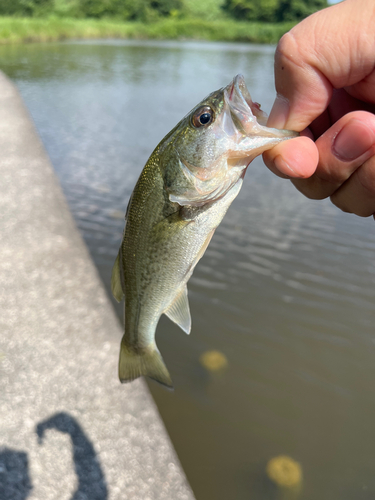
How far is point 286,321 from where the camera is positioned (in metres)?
5.02

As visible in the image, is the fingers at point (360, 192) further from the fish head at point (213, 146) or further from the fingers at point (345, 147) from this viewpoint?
the fish head at point (213, 146)

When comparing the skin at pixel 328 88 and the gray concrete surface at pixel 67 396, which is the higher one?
the skin at pixel 328 88

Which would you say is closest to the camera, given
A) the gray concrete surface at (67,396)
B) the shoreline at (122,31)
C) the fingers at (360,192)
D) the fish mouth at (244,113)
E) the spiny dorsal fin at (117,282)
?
the fish mouth at (244,113)

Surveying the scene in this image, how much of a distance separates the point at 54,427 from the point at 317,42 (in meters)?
2.81

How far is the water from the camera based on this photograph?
11.2ft

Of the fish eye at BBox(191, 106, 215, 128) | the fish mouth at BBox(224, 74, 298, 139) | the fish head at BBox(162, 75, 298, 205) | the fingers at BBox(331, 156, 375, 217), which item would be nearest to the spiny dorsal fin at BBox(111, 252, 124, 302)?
the fish head at BBox(162, 75, 298, 205)

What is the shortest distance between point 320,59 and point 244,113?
16.3 inches

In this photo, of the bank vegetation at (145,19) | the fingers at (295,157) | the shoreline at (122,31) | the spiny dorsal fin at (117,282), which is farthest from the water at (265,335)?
the bank vegetation at (145,19)

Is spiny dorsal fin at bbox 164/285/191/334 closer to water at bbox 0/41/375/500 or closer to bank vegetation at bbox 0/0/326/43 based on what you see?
water at bbox 0/41/375/500

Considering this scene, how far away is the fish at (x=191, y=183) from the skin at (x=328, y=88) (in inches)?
5.3

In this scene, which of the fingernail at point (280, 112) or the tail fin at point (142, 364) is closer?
the fingernail at point (280, 112)

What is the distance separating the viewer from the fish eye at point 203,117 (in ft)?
5.45

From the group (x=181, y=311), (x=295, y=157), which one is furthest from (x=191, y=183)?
(x=181, y=311)

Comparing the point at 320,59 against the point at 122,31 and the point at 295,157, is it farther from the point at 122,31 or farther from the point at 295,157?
the point at 122,31
